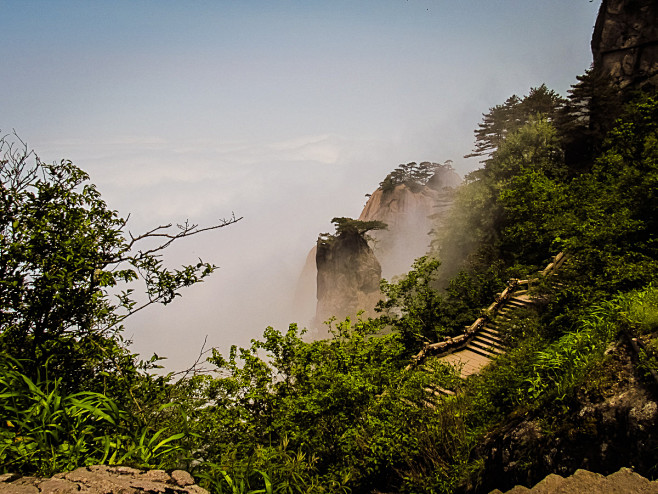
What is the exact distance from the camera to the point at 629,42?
28.9 m

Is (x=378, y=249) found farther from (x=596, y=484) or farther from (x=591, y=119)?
(x=596, y=484)

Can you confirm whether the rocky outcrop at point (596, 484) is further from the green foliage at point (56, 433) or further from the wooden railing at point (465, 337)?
the wooden railing at point (465, 337)

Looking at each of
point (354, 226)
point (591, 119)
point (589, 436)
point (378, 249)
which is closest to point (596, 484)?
point (589, 436)

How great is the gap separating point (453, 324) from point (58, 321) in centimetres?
1509

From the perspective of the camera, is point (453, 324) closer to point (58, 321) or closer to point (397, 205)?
point (58, 321)

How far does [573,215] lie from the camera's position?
13922 millimetres

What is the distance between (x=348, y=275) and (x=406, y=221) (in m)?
17.4

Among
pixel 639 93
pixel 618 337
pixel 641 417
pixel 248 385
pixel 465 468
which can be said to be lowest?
pixel 465 468

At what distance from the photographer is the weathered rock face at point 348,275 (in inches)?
2181

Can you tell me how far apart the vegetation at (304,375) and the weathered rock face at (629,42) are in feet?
55.0

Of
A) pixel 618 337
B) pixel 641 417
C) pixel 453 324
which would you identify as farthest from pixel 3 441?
pixel 453 324

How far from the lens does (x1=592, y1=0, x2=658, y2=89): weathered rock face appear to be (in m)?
27.9

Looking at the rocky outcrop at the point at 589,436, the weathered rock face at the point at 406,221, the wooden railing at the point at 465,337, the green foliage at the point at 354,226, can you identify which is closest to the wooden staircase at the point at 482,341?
the wooden railing at the point at 465,337

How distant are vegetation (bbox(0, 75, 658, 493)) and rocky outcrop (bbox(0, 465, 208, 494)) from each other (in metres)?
0.17
